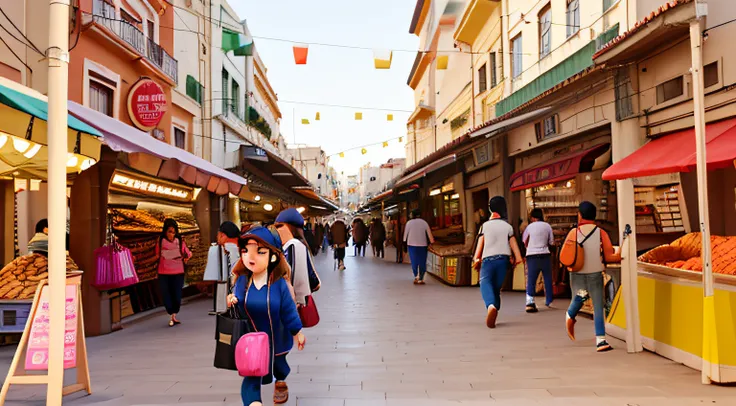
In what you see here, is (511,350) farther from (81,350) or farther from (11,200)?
(11,200)

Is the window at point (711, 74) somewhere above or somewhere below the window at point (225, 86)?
below

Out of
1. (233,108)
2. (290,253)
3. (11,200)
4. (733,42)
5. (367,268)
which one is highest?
(233,108)

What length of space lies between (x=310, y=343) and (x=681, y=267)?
14.6ft

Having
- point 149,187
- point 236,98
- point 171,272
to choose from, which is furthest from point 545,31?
point 236,98

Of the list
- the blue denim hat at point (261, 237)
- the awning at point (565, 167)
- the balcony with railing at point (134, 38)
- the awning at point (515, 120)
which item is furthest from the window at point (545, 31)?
the blue denim hat at point (261, 237)

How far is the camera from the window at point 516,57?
650 inches

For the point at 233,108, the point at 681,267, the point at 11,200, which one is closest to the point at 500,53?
the point at 233,108

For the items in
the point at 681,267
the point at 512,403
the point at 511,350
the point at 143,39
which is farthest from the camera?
the point at 143,39

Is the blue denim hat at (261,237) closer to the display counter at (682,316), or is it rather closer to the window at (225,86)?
the display counter at (682,316)

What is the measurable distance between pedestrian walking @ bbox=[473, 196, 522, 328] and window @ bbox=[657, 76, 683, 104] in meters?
2.76

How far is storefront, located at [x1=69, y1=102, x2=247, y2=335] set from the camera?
8242 mm

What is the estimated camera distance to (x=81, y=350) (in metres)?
5.23

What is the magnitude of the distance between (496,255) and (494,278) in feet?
1.10

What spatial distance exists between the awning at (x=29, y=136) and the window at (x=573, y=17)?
10.3m
